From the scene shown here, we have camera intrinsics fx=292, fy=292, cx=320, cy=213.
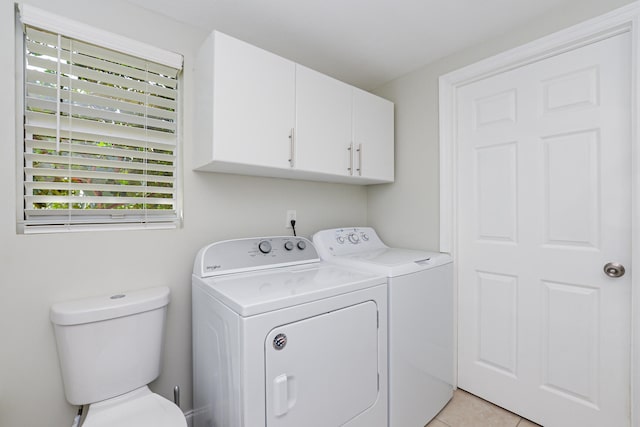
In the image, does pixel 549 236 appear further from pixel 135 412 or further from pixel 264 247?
pixel 135 412

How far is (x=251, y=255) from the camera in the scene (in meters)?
1.60

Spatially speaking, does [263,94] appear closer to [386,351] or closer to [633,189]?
[386,351]

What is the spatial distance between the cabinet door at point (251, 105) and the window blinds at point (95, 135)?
416mm

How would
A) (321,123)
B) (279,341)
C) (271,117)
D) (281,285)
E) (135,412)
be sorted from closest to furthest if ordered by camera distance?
(279,341) < (135,412) < (281,285) < (271,117) < (321,123)

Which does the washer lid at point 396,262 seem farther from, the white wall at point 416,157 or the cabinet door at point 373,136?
the cabinet door at point 373,136

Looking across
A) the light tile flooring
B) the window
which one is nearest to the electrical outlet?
the window

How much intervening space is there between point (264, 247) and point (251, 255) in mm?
94

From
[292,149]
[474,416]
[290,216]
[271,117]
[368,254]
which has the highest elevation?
[271,117]

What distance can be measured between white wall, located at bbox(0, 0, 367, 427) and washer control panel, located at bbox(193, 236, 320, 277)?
0.75ft

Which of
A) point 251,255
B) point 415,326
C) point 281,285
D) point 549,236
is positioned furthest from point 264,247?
point 549,236

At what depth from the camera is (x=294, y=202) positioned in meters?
2.12

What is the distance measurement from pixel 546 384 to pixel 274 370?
160 centimetres

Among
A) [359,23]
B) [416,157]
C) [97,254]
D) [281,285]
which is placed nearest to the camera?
[281,285]

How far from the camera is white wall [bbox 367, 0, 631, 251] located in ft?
6.75
